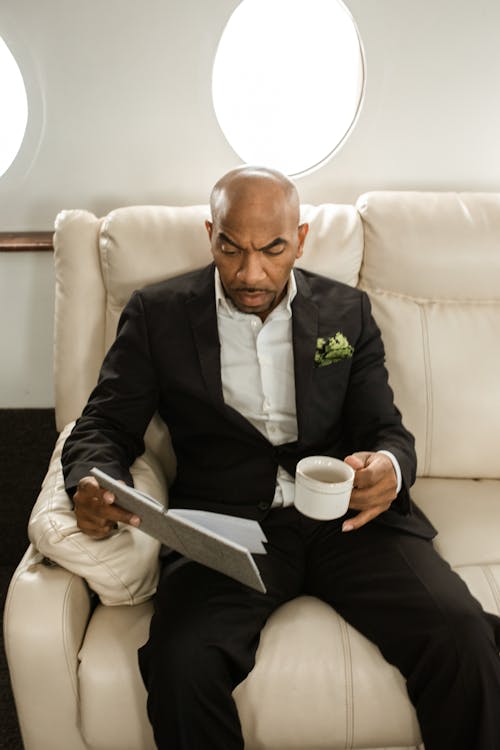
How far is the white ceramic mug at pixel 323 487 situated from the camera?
1269mm

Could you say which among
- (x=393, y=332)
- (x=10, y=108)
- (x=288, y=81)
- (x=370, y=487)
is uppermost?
(x=288, y=81)

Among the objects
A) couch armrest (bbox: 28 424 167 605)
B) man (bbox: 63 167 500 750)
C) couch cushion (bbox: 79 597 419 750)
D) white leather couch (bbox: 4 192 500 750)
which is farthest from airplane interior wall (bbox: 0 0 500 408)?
couch cushion (bbox: 79 597 419 750)

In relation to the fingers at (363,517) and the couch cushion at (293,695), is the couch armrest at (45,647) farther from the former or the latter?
the fingers at (363,517)

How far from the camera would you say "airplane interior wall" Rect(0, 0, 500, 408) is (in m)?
2.06

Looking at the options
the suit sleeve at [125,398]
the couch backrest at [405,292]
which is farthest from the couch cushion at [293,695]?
the couch backrest at [405,292]

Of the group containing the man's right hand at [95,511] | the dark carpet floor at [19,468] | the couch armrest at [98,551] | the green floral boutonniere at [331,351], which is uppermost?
the green floral boutonniere at [331,351]

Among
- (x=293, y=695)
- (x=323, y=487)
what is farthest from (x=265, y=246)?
(x=293, y=695)

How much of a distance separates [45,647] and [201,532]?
1.55 ft

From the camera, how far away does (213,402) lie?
1.69 metres

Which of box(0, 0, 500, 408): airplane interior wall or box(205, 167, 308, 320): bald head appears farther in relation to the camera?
box(0, 0, 500, 408): airplane interior wall

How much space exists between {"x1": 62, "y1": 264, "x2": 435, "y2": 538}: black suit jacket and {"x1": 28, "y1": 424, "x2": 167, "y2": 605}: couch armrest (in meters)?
0.20

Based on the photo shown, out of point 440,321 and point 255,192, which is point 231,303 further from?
point 440,321

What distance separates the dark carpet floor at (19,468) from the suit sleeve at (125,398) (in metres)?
0.85

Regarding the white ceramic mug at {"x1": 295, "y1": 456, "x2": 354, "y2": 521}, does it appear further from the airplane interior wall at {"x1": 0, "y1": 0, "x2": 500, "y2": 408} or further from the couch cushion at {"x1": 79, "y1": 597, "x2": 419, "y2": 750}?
the airplane interior wall at {"x1": 0, "y1": 0, "x2": 500, "y2": 408}
